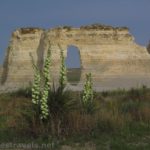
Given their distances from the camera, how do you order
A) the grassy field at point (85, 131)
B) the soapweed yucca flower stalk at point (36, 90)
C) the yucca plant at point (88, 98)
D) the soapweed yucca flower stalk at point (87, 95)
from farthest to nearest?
the soapweed yucca flower stalk at point (87, 95)
the yucca plant at point (88, 98)
the soapweed yucca flower stalk at point (36, 90)
the grassy field at point (85, 131)

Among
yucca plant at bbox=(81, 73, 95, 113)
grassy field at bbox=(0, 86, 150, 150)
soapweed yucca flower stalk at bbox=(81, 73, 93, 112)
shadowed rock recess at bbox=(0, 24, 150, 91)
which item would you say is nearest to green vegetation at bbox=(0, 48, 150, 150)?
grassy field at bbox=(0, 86, 150, 150)

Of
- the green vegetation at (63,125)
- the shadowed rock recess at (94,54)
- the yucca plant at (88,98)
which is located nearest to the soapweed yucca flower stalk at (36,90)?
the green vegetation at (63,125)

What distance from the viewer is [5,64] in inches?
2031

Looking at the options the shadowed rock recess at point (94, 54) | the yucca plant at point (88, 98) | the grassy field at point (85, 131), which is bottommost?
the grassy field at point (85, 131)

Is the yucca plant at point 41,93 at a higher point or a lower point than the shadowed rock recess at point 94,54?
lower

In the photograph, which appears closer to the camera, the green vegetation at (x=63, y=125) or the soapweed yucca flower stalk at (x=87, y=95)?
the green vegetation at (x=63, y=125)

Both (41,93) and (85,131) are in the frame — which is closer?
(85,131)

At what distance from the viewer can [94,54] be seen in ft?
158

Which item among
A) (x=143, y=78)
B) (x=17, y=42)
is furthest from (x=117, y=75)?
(x=17, y=42)

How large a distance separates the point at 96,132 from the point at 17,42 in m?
38.6

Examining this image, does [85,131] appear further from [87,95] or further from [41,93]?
[87,95]

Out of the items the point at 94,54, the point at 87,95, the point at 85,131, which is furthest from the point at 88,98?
the point at 94,54

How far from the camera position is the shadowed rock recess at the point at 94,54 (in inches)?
1874

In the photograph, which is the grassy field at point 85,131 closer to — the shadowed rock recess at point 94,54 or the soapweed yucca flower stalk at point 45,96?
the soapweed yucca flower stalk at point 45,96
